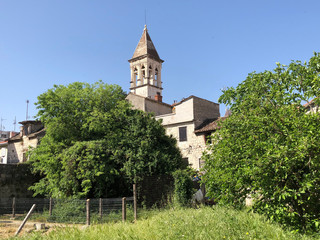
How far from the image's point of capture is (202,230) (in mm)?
7816

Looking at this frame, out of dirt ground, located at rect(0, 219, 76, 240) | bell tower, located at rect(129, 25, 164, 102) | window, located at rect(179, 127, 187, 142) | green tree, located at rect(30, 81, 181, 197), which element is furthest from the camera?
bell tower, located at rect(129, 25, 164, 102)

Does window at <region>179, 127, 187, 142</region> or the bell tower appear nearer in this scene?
window at <region>179, 127, 187, 142</region>

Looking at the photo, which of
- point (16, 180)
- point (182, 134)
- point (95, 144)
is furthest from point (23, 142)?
point (95, 144)

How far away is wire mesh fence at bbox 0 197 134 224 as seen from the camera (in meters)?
14.2

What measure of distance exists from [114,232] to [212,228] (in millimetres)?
2928

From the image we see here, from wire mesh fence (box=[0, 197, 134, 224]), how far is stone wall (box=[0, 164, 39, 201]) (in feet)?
11.0

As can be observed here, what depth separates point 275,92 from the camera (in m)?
9.34

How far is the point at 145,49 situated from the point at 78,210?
4244 cm

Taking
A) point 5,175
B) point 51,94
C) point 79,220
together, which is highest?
point 51,94

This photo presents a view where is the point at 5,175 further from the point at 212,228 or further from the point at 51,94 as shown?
the point at 212,228

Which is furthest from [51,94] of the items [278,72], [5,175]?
[278,72]

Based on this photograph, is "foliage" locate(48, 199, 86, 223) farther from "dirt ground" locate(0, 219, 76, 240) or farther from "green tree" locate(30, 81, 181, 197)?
"green tree" locate(30, 81, 181, 197)

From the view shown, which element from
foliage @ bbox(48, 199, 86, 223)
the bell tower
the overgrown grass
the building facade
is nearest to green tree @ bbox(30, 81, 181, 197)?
foliage @ bbox(48, 199, 86, 223)

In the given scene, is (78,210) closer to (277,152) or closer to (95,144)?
(95,144)
